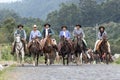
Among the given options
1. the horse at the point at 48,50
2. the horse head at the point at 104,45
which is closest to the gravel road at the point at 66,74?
the horse at the point at 48,50

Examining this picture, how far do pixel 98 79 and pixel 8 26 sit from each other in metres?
67.7

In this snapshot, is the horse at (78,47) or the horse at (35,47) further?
the horse at (78,47)

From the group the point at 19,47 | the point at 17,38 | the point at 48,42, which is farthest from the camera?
the point at 48,42

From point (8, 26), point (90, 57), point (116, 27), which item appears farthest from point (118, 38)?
point (90, 57)

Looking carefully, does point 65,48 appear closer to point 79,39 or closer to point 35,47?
point 79,39

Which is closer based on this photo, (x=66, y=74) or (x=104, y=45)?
(x=66, y=74)

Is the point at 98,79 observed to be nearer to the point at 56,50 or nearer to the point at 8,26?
the point at 56,50

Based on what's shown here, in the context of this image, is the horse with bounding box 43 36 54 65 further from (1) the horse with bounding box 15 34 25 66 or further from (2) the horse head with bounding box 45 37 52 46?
(1) the horse with bounding box 15 34 25 66

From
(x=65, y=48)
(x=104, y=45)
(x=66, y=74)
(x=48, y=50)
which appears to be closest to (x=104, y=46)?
(x=104, y=45)

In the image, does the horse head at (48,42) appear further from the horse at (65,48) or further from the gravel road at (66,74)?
the gravel road at (66,74)

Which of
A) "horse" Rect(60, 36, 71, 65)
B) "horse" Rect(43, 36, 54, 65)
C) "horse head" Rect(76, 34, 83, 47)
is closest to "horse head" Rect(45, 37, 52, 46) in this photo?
"horse" Rect(43, 36, 54, 65)

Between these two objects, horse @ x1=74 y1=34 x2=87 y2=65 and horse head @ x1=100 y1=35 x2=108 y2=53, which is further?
horse head @ x1=100 y1=35 x2=108 y2=53

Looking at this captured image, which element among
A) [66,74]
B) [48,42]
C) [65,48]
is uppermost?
[48,42]

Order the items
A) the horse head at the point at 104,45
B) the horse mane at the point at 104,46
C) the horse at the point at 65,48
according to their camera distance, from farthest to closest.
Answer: the horse mane at the point at 104,46 < the horse head at the point at 104,45 < the horse at the point at 65,48
